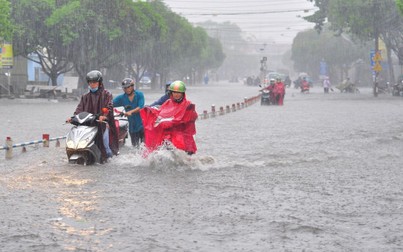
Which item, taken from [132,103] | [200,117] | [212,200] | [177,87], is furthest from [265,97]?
[212,200]

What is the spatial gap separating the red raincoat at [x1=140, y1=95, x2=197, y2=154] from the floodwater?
197mm

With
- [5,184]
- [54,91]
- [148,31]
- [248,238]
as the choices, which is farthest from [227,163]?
[148,31]

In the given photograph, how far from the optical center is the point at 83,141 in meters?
12.4

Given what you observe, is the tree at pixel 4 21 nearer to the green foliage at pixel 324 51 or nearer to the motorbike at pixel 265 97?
the motorbike at pixel 265 97

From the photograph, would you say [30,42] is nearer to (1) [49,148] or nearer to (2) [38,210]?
(1) [49,148]

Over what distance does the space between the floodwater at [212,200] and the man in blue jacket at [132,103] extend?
854 mm

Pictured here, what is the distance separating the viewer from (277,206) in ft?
29.1

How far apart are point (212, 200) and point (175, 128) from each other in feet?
11.2

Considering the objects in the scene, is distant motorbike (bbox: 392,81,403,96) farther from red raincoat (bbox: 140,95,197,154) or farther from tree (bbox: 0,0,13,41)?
red raincoat (bbox: 140,95,197,154)

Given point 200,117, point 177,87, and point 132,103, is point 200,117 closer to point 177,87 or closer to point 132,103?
point 132,103

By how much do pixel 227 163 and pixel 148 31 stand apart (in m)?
46.8

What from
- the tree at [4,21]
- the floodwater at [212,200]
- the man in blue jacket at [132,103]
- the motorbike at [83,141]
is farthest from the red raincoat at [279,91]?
the motorbike at [83,141]

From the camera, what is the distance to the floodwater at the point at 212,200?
22.9 feet

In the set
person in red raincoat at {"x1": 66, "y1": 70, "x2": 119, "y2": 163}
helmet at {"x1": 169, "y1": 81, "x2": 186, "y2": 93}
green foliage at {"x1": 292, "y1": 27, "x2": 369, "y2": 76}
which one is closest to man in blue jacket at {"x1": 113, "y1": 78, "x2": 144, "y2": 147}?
person in red raincoat at {"x1": 66, "y1": 70, "x2": 119, "y2": 163}
